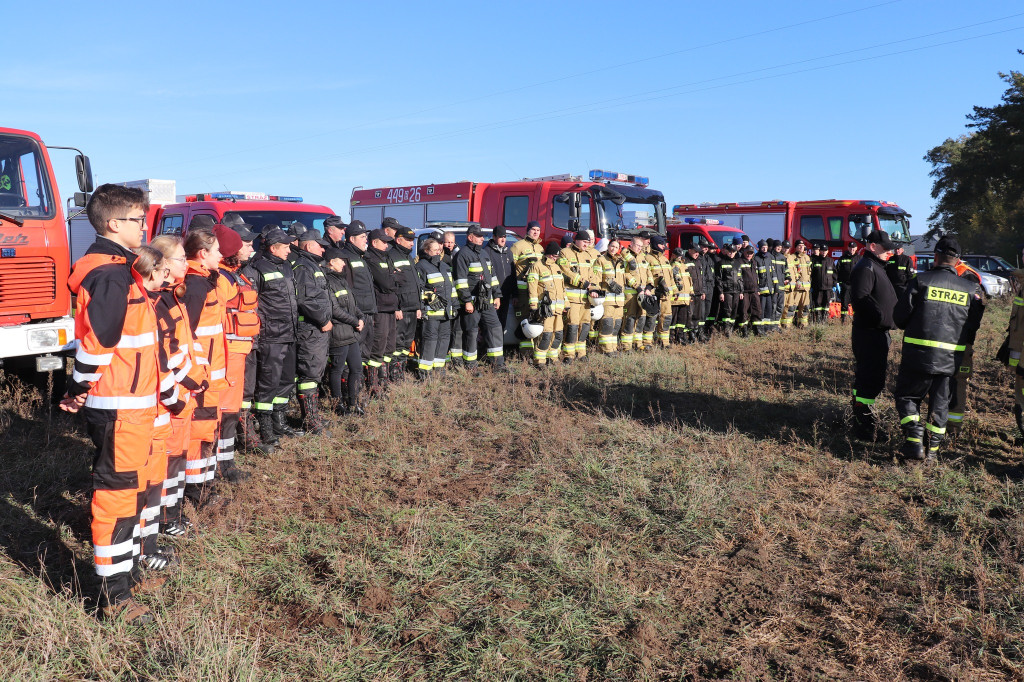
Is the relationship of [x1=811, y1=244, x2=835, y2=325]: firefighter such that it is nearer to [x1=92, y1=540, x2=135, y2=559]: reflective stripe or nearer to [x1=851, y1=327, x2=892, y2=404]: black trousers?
[x1=851, y1=327, x2=892, y2=404]: black trousers

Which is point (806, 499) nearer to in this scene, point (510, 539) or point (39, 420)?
point (510, 539)

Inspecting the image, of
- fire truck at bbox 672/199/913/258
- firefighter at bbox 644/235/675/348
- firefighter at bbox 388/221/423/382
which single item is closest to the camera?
firefighter at bbox 388/221/423/382

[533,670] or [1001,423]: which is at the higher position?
[1001,423]

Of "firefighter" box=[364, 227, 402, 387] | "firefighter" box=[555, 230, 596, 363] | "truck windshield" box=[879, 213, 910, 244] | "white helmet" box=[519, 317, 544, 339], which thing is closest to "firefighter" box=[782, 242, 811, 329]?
"truck windshield" box=[879, 213, 910, 244]

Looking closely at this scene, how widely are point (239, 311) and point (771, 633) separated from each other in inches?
157

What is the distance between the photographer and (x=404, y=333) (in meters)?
8.41

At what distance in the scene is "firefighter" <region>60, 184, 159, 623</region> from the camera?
3.08 metres

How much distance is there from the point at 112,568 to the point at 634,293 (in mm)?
8701

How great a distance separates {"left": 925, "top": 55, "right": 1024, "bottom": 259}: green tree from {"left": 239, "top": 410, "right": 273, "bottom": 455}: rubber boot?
2729cm

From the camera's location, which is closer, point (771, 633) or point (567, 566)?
point (771, 633)

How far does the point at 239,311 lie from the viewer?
16.8ft

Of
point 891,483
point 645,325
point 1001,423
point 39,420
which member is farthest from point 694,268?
point 39,420

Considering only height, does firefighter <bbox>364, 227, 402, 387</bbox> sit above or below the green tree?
below

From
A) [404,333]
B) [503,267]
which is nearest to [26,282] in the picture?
[404,333]
